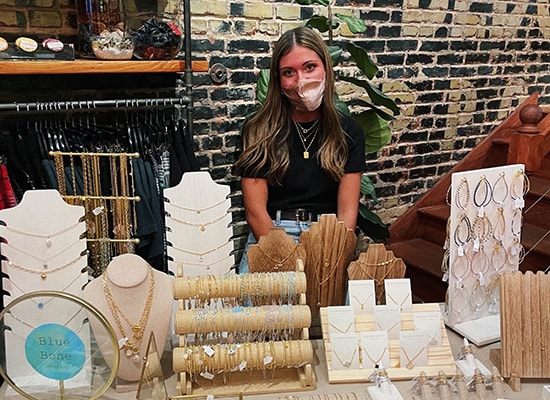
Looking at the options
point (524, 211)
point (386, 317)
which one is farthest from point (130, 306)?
point (524, 211)

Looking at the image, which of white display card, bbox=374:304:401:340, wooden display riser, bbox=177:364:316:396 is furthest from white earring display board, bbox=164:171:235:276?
white display card, bbox=374:304:401:340

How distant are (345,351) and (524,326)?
1.49 feet

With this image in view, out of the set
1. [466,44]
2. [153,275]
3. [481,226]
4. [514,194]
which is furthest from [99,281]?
[466,44]

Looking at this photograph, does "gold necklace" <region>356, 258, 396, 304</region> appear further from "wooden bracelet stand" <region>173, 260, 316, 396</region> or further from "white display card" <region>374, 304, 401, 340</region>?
"wooden bracelet stand" <region>173, 260, 316, 396</region>

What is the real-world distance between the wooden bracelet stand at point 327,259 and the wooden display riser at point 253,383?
29cm

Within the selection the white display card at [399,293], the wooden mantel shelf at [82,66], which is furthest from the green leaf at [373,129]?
the white display card at [399,293]

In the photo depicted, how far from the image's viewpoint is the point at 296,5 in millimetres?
2627

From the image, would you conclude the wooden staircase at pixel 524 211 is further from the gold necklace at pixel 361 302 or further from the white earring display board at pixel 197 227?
the white earring display board at pixel 197 227

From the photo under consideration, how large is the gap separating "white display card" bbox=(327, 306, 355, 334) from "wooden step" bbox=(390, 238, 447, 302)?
149 cm

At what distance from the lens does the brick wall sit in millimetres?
2518

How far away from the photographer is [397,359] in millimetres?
1371

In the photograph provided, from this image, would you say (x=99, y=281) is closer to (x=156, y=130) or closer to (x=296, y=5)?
(x=156, y=130)

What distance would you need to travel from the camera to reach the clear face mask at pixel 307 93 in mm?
1854

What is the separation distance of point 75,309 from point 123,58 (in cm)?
106
